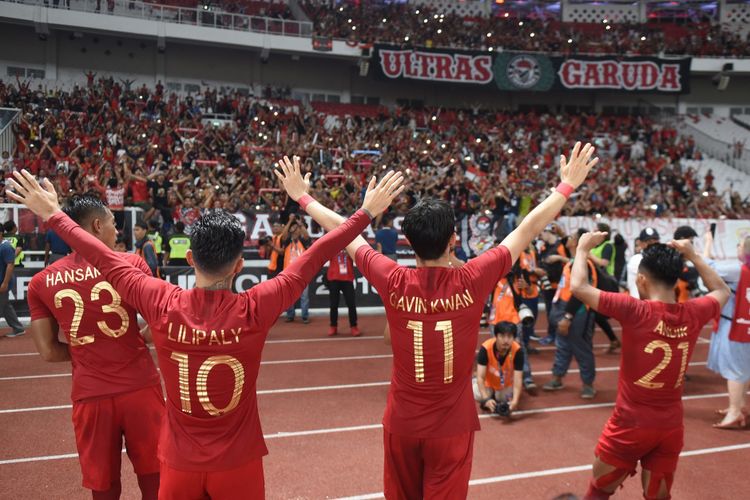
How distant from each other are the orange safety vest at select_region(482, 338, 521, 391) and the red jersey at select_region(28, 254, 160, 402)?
4.08 metres

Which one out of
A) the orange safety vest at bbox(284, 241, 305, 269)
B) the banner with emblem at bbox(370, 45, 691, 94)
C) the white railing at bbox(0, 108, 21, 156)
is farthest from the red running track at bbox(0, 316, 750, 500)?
the banner with emblem at bbox(370, 45, 691, 94)

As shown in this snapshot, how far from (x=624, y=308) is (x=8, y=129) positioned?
16.9m

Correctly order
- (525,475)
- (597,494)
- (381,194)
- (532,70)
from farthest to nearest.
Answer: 1. (532,70)
2. (525,475)
3. (597,494)
4. (381,194)

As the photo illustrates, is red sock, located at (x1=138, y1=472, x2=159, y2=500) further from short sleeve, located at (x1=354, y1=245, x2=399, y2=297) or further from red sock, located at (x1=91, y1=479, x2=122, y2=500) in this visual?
short sleeve, located at (x1=354, y1=245, x2=399, y2=297)

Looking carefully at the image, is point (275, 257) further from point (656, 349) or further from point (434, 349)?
point (434, 349)

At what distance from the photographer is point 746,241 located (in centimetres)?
551

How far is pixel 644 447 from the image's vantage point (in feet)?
10.9

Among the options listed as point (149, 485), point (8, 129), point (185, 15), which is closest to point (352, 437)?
point (149, 485)

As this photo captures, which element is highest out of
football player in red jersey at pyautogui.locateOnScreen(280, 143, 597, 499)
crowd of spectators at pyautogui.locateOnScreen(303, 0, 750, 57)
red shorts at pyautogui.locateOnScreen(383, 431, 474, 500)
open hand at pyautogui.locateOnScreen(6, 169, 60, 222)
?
crowd of spectators at pyautogui.locateOnScreen(303, 0, 750, 57)

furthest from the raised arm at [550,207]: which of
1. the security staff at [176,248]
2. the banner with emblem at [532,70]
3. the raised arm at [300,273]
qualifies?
the banner with emblem at [532,70]

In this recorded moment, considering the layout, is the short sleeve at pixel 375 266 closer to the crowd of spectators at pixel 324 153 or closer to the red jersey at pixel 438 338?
the red jersey at pixel 438 338

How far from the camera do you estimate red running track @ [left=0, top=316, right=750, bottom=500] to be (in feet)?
14.9

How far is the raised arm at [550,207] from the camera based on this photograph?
8.88 feet

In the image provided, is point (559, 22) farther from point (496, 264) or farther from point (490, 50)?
point (496, 264)
